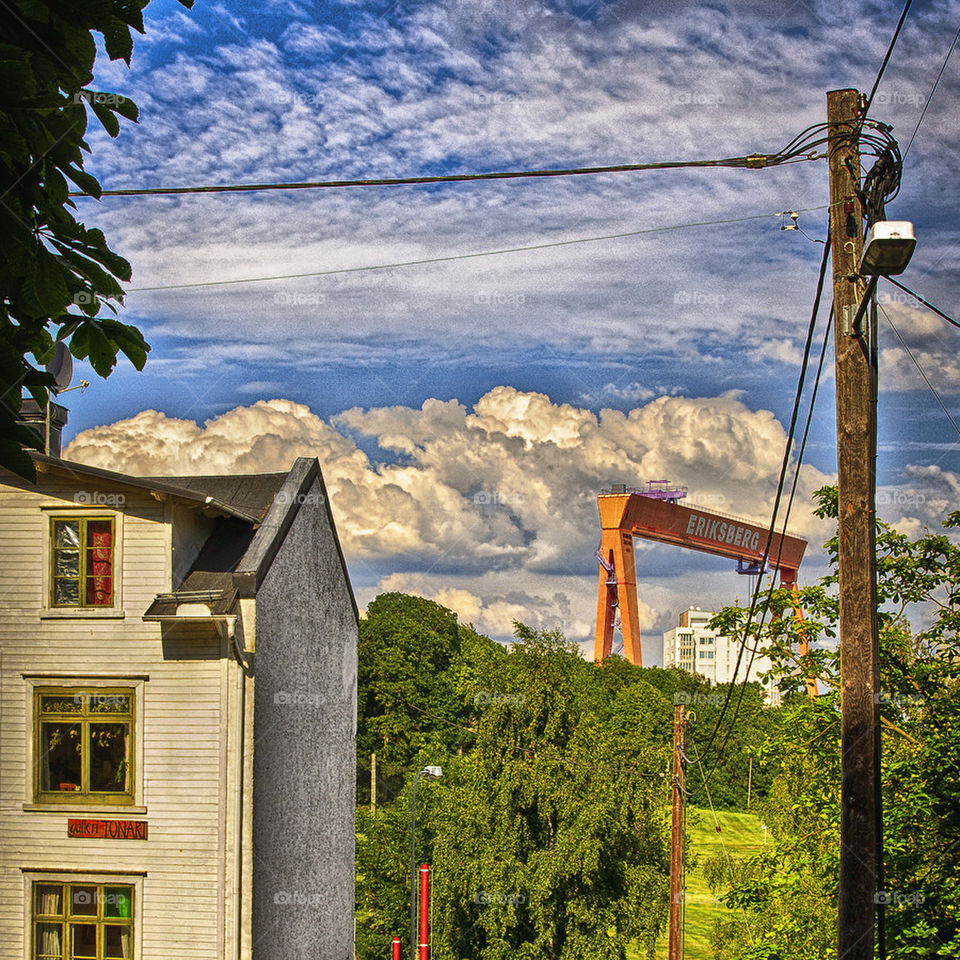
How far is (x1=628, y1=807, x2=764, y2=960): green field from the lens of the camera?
43.2m

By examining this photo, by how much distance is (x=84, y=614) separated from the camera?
1520 centimetres

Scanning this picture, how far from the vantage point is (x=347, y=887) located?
21.2 meters

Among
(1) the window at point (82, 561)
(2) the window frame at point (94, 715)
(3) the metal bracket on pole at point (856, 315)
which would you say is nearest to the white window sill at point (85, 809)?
(2) the window frame at point (94, 715)

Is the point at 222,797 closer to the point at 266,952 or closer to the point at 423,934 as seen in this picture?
the point at 266,952

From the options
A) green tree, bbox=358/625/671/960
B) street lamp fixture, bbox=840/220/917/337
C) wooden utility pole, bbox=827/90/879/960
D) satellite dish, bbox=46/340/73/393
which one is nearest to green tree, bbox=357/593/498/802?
green tree, bbox=358/625/671/960

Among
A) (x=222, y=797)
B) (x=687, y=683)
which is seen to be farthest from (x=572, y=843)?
(x=687, y=683)

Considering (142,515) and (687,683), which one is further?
(687,683)

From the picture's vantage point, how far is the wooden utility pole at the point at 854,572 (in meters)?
7.09

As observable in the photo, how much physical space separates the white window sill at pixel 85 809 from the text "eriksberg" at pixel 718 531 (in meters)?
65.8

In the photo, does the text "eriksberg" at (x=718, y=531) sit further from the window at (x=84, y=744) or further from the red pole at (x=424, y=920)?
the window at (x=84, y=744)

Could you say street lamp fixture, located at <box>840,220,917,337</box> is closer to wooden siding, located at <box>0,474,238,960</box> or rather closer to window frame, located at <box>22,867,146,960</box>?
wooden siding, located at <box>0,474,238,960</box>

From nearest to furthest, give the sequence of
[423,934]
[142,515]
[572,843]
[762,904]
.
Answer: [762,904] < [142,515] < [423,934] < [572,843]

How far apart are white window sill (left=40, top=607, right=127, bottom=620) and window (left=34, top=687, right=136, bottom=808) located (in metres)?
1.05

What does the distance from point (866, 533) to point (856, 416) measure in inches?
35.2
